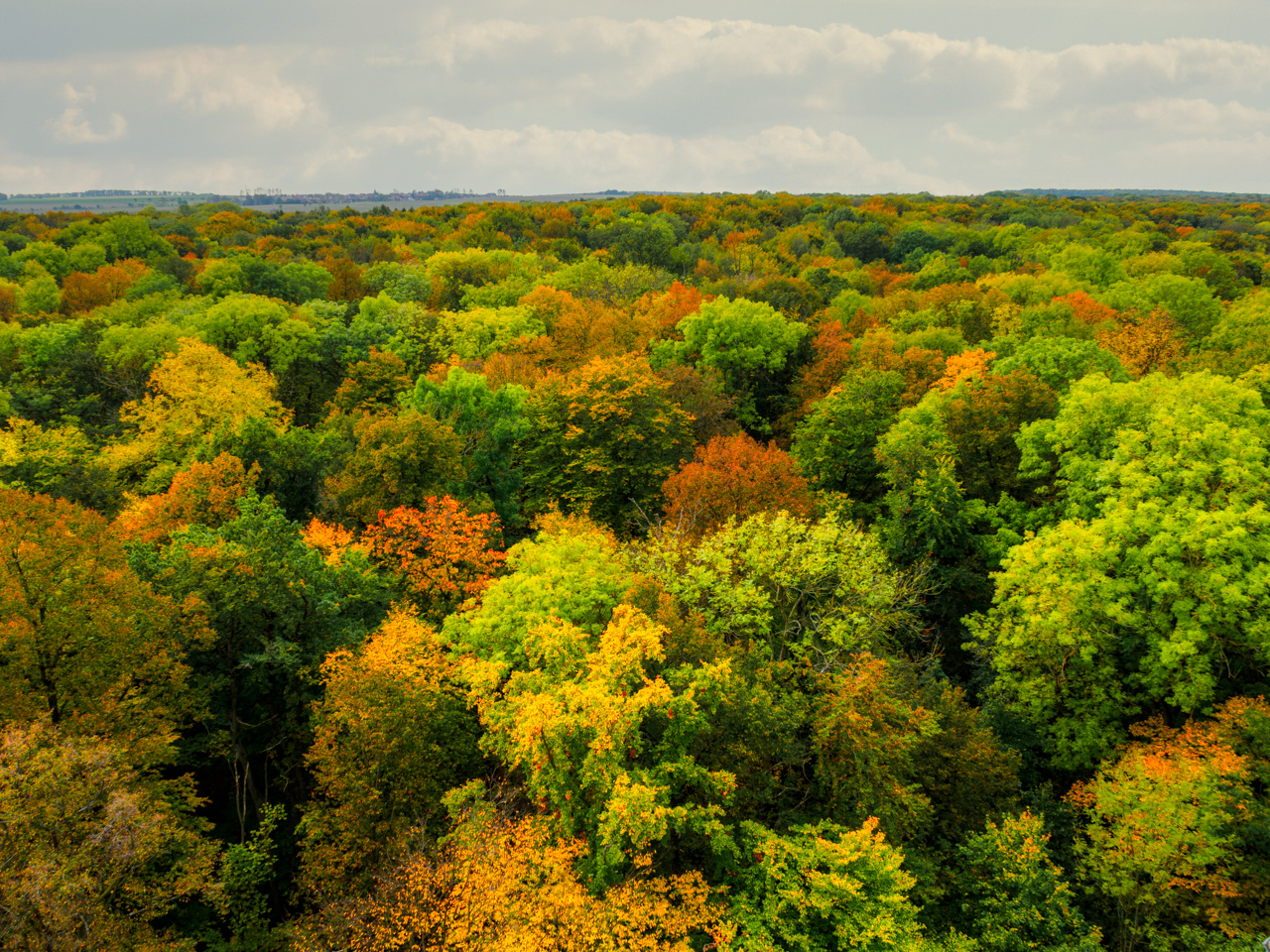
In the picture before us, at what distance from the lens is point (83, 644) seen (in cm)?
1912

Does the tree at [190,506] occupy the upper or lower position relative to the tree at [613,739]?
upper

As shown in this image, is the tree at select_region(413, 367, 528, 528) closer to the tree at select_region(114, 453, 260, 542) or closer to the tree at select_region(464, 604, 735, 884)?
the tree at select_region(114, 453, 260, 542)

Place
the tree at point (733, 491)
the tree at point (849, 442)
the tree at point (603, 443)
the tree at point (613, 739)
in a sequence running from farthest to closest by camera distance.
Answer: the tree at point (849, 442)
the tree at point (603, 443)
the tree at point (733, 491)
the tree at point (613, 739)

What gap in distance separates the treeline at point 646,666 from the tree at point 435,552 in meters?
0.19

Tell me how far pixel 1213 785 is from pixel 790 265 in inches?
3148

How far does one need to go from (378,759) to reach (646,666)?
8358 mm

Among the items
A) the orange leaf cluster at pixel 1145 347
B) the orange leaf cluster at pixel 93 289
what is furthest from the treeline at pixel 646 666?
the orange leaf cluster at pixel 93 289


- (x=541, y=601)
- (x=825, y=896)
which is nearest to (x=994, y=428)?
(x=541, y=601)

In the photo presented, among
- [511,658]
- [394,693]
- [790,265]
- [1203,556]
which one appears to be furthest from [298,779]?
[790,265]

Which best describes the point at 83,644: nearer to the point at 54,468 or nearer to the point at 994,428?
the point at 54,468

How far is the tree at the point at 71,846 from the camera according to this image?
12797 mm

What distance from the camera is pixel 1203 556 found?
22.0 metres

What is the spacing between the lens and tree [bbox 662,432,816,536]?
3061 centimetres

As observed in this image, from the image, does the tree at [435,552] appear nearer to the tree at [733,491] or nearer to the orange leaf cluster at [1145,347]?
the tree at [733,491]
